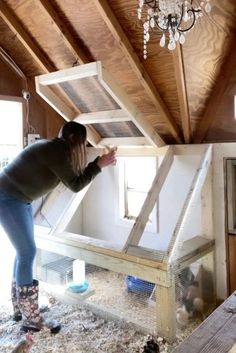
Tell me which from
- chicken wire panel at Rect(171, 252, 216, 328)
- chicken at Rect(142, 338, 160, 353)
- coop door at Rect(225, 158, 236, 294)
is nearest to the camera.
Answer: chicken at Rect(142, 338, 160, 353)

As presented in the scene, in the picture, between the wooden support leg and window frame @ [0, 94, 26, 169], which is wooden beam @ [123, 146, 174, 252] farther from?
window frame @ [0, 94, 26, 169]

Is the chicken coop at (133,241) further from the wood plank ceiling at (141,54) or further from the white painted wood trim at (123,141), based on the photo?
the wood plank ceiling at (141,54)

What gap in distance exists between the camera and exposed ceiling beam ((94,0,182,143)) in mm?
2064

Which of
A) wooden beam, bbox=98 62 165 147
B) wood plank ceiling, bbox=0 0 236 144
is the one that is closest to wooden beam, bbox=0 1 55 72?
wood plank ceiling, bbox=0 0 236 144

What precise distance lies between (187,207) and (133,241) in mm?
461

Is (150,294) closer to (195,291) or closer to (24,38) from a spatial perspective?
(195,291)

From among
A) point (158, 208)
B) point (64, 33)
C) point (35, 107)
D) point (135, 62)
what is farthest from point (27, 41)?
point (158, 208)

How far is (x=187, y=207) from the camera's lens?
7.98ft

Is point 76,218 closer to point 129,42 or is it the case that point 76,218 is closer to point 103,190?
point 103,190

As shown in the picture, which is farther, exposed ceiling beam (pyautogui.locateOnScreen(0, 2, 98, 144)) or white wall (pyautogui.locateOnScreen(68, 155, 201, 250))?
white wall (pyautogui.locateOnScreen(68, 155, 201, 250))

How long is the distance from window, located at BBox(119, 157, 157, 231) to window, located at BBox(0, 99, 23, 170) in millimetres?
1082

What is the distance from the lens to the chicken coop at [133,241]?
90.5 inches

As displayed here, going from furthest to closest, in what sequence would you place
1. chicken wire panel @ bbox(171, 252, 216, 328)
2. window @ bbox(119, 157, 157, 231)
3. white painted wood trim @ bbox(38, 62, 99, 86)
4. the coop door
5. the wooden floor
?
window @ bbox(119, 157, 157, 231) < the coop door < chicken wire panel @ bbox(171, 252, 216, 328) < white painted wood trim @ bbox(38, 62, 99, 86) < the wooden floor

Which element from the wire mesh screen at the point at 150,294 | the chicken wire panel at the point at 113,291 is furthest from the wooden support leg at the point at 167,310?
the chicken wire panel at the point at 113,291
